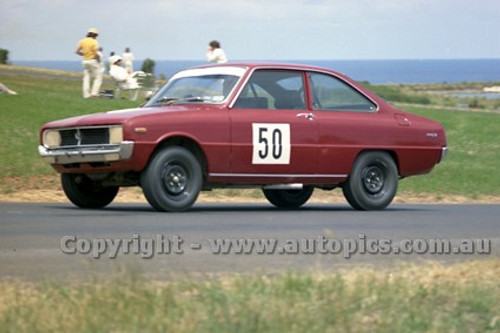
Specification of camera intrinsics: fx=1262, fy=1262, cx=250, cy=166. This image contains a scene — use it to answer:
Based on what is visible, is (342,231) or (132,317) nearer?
(132,317)

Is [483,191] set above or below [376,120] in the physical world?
below

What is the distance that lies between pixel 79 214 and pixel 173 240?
2430mm

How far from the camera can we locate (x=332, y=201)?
1839 cm

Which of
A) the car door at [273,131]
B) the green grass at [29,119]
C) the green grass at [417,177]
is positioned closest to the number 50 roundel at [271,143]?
the car door at [273,131]

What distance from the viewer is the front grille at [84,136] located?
13240mm

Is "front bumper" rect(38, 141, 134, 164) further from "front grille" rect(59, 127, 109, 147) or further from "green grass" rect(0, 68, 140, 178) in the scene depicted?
"green grass" rect(0, 68, 140, 178)

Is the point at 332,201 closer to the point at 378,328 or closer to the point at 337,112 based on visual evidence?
the point at 337,112

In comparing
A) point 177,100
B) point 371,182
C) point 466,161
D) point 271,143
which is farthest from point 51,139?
point 466,161

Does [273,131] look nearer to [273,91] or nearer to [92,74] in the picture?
[273,91]

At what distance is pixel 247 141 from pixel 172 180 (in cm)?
107

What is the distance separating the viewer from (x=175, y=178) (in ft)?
43.1

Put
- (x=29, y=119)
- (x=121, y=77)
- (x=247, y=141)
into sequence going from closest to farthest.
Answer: (x=247, y=141)
(x=29, y=119)
(x=121, y=77)

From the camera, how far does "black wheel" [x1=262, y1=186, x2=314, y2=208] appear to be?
1552 cm

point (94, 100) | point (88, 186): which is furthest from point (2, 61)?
point (88, 186)
